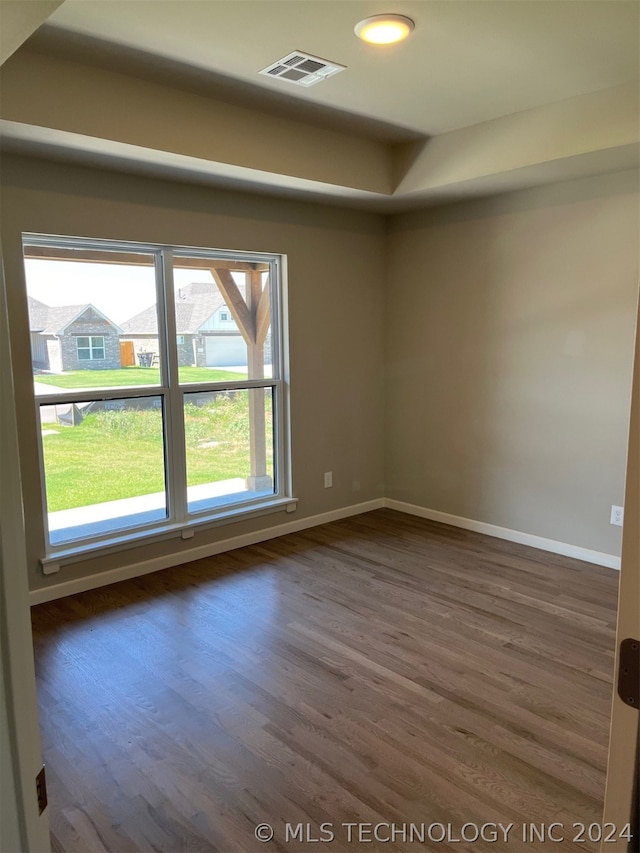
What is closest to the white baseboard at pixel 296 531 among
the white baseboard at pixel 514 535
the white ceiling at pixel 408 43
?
the white baseboard at pixel 514 535

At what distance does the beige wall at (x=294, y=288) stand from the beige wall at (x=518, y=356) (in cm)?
29

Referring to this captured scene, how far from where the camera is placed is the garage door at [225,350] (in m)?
4.22

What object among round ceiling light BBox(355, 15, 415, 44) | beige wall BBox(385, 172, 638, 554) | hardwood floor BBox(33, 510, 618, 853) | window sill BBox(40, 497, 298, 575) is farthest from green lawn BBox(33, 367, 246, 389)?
round ceiling light BBox(355, 15, 415, 44)

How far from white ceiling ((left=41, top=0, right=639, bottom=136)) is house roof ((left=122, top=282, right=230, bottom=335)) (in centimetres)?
144

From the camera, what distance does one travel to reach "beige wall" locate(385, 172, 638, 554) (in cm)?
379

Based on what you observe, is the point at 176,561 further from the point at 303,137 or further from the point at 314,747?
the point at 303,137

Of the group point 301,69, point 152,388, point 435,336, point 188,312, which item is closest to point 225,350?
point 188,312

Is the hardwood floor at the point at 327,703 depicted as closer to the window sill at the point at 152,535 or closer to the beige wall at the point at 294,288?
the window sill at the point at 152,535

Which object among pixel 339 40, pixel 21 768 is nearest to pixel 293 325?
pixel 339 40

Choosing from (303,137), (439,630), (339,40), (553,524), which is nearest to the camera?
(339,40)

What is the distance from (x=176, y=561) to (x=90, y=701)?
1.54m

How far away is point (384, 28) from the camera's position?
7.74ft

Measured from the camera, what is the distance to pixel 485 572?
3889 mm

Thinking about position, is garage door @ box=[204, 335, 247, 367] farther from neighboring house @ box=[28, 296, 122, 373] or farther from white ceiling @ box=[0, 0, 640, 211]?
white ceiling @ box=[0, 0, 640, 211]
